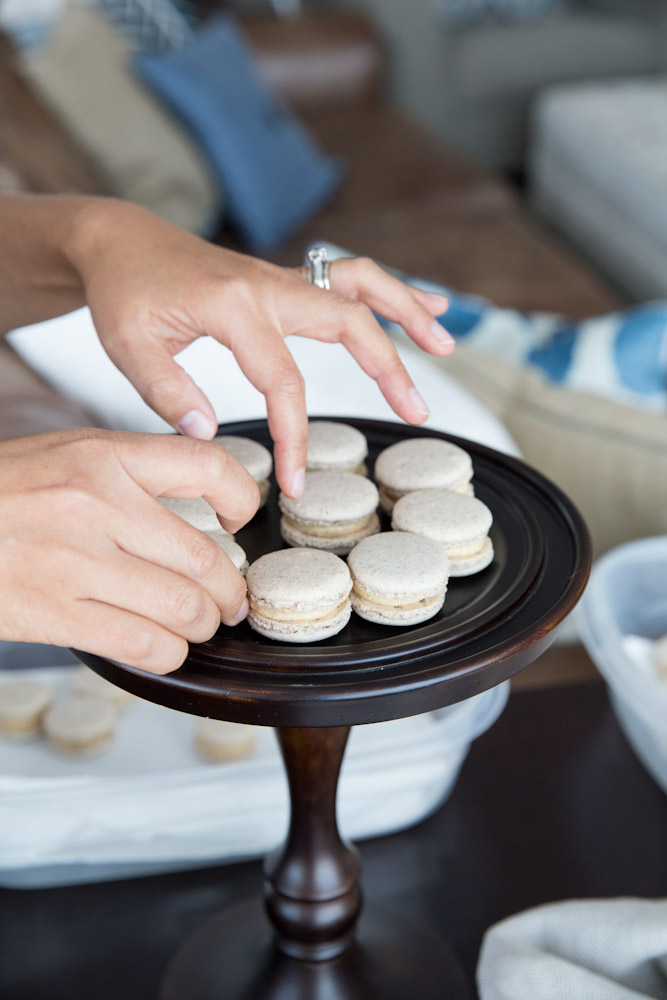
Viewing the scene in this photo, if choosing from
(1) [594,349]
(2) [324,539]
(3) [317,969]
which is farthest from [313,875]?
(1) [594,349]

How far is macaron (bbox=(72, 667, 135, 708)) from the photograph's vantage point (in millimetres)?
935

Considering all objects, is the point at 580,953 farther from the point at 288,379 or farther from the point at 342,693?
the point at 288,379

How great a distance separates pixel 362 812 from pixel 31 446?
19.8 inches

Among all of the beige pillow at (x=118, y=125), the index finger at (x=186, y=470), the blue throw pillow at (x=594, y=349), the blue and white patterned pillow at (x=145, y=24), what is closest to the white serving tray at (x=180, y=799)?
the index finger at (x=186, y=470)

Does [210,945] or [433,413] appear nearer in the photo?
[210,945]

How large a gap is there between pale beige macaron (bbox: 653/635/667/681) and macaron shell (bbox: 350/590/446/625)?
0.48 metres

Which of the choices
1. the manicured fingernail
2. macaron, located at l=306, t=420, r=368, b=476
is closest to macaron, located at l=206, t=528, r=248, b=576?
macaron, located at l=306, t=420, r=368, b=476

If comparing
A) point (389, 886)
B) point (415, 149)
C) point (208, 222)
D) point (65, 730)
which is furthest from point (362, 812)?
point (415, 149)

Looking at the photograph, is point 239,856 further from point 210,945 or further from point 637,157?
point 637,157

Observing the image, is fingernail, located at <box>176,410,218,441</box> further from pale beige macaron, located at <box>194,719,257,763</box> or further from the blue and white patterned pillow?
the blue and white patterned pillow

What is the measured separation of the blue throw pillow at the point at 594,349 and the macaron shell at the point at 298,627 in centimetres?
83

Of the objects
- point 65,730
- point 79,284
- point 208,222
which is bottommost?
point 208,222

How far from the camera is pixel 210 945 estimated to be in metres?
0.80

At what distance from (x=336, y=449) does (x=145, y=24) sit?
8.41 feet
